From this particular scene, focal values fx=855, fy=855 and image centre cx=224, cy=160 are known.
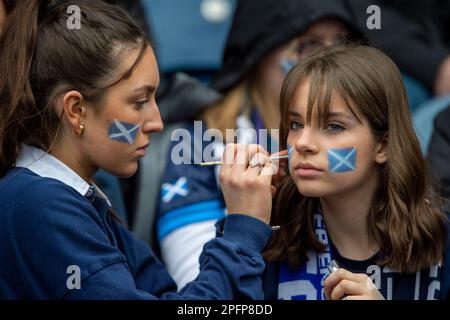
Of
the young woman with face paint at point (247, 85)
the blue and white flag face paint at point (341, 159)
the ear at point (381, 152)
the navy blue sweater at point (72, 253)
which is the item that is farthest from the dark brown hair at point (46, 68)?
the young woman with face paint at point (247, 85)

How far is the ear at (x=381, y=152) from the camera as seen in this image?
2.44 meters

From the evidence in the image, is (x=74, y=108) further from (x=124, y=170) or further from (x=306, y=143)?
(x=306, y=143)

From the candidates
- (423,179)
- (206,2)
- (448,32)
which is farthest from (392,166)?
(448,32)

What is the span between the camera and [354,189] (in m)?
2.47

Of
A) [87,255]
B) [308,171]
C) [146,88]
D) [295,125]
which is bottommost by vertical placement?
[87,255]

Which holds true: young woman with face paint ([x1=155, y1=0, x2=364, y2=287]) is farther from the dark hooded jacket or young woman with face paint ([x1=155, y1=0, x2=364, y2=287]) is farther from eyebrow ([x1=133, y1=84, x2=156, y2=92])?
eyebrow ([x1=133, y1=84, x2=156, y2=92])

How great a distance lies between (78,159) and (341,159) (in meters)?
0.72

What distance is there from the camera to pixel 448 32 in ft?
15.7

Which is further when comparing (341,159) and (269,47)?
(269,47)

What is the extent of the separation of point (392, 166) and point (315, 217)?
29cm

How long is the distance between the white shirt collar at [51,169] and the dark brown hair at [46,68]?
3cm

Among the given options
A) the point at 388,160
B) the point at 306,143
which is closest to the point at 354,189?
the point at 388,160

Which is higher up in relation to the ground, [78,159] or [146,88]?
[146,88]

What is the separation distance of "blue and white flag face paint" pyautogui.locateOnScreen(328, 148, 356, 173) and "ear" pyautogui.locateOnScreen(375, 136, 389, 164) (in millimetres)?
96
